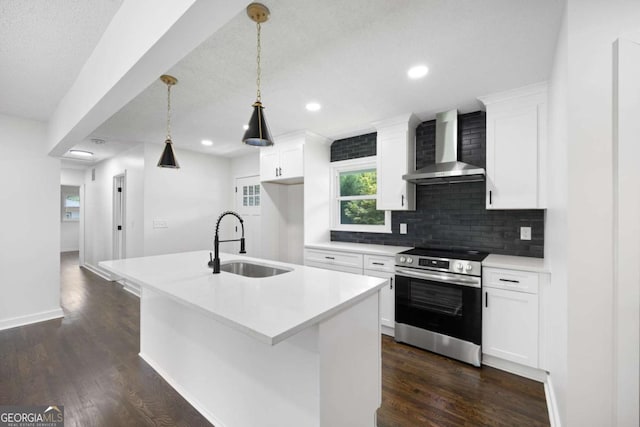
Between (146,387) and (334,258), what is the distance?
7.08 feet

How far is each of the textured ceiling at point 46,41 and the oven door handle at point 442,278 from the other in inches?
118

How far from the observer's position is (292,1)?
144 centimetres

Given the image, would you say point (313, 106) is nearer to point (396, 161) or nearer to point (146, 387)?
point (396, 161)

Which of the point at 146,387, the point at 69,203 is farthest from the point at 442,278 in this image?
the point at 69,203

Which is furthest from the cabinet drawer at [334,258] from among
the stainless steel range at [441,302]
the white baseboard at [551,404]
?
the white baseboard at [551,404]

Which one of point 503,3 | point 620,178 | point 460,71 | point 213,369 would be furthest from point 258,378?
point 460,71

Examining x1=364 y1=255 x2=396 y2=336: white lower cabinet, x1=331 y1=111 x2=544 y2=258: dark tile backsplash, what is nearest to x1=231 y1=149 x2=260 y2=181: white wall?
x1=331 y1=111 x2=544 y2=258: dark tile backsplash

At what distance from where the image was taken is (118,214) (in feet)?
17.4

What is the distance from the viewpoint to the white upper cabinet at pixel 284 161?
3709 mm

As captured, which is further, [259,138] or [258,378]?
[259,138]

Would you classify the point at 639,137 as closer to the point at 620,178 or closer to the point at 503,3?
the point at 620,178

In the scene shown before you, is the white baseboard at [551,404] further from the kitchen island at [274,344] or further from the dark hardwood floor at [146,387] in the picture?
the kitchen island at [274,344]

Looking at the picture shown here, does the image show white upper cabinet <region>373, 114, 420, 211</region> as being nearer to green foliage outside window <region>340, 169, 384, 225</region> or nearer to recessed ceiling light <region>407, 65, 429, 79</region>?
green foliage outside window <region>340, 169, 384, 225</region>

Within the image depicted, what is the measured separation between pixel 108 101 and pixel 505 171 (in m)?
3.29
